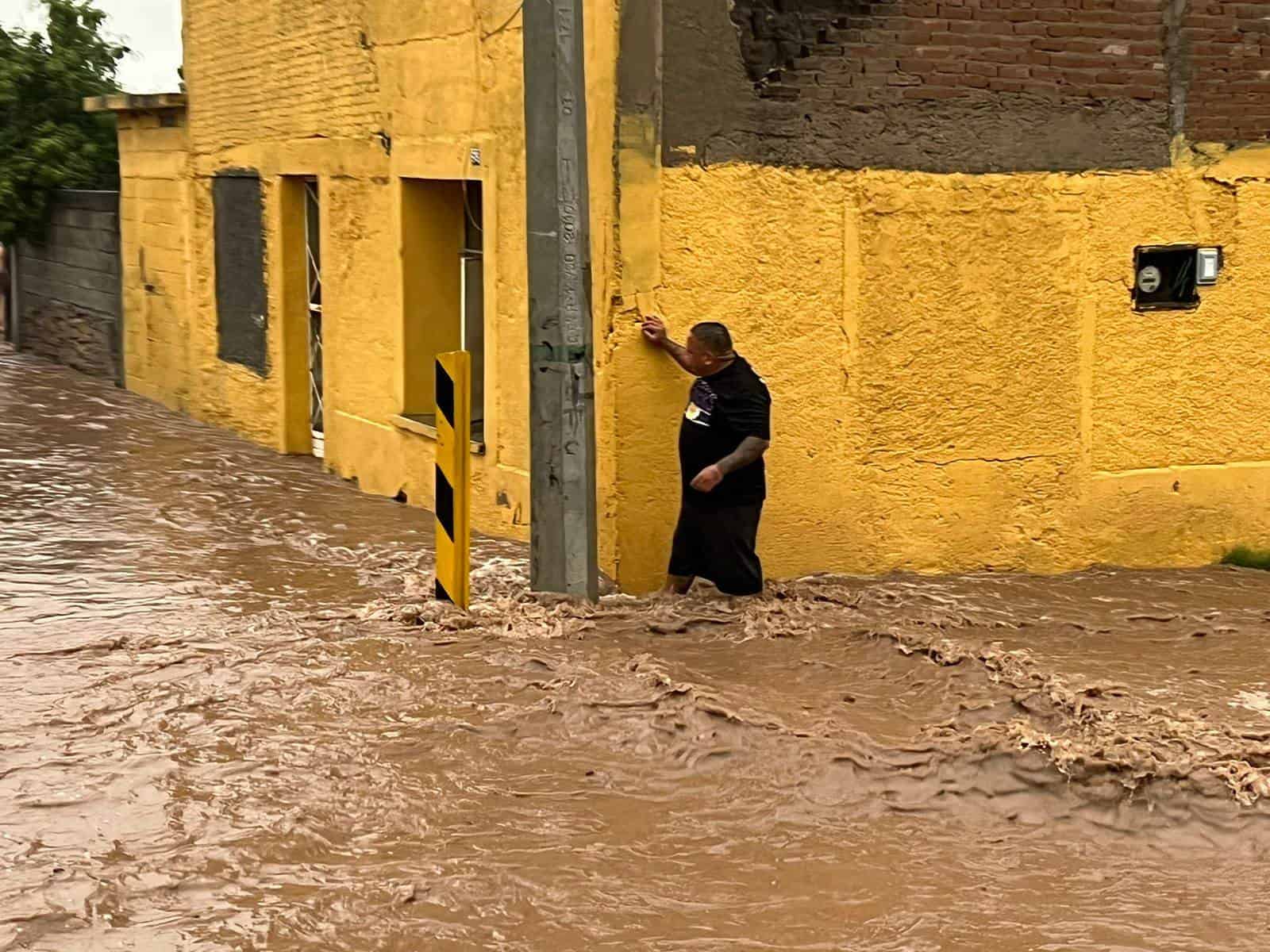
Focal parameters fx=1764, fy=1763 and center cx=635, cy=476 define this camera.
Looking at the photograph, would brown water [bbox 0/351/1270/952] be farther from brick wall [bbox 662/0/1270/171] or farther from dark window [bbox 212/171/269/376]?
dark window [bbox 212/171/269/376]

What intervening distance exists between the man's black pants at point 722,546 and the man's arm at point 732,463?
238mm

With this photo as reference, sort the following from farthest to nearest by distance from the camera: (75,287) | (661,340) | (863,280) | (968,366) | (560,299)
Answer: (75,287), (968,366), (863,280), (661,340), (560,299)

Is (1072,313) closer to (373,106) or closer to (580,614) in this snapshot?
(580,614)

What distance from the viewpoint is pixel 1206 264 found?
959 centimetres

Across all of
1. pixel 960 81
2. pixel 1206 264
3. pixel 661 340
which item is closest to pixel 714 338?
pixel 661 340

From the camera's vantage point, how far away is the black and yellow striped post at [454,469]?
312 inches

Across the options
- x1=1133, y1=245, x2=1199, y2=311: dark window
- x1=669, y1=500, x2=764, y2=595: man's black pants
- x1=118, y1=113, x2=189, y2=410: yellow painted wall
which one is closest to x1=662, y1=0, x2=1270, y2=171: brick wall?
x1=1133, y1=245, x2=1199, y2=311: dark window

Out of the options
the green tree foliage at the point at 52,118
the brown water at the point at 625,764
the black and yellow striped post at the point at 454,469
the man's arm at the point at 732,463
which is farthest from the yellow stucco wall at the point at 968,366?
the green tree foliage at the point at 52,118

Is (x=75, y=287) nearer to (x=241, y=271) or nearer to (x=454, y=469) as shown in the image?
(x=241, y=271)

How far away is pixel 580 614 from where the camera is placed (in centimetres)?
802

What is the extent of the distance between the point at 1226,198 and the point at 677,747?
512 cm

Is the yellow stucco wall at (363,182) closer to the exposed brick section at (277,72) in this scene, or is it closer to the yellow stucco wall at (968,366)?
the exposed brick section at (277,72)

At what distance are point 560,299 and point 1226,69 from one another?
4.15 meters

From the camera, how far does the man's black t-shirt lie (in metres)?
8.03
